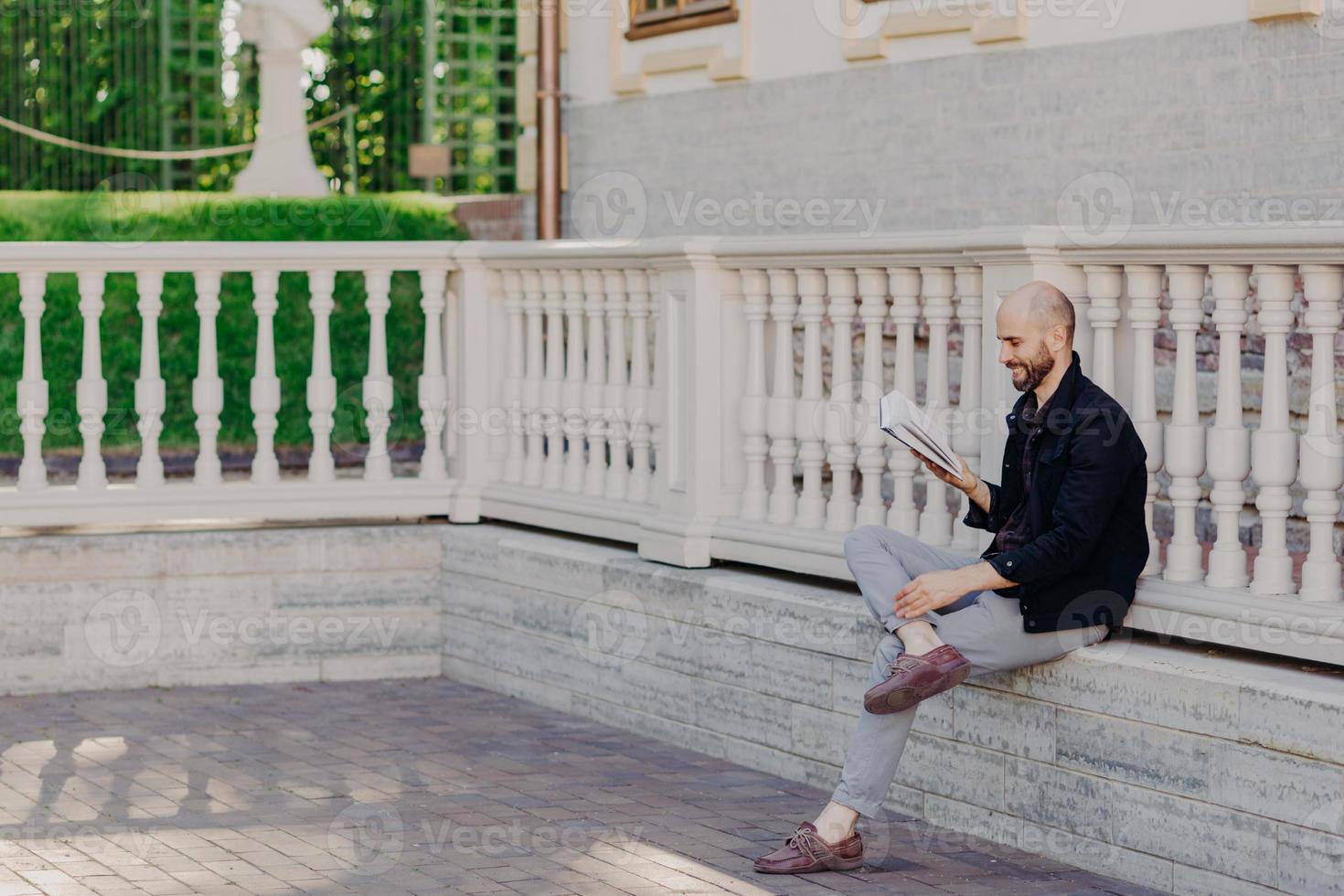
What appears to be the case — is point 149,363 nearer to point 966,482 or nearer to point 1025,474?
point 966,482

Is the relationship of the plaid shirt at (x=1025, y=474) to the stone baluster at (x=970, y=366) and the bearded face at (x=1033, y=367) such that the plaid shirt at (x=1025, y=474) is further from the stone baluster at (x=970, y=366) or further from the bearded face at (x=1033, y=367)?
the stone baluster at (x=970, y=366)

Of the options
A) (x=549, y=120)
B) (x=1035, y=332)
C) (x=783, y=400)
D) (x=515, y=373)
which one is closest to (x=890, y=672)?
(x=1035, y=332)

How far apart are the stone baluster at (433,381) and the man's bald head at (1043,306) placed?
383 cm

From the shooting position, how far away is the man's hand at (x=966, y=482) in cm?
589

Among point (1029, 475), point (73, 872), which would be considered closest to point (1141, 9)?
point (1029, 475)

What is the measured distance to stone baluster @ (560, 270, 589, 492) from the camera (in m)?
8.36

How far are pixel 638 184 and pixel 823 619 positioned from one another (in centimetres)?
510

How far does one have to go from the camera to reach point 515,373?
888 cm

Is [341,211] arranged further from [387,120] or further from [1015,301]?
[1015,301]

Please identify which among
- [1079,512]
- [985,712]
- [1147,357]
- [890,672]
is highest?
[1147,357]

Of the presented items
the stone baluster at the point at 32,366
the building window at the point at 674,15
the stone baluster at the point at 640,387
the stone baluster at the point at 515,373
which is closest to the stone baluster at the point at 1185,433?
the stone baluster at the point at 640,387

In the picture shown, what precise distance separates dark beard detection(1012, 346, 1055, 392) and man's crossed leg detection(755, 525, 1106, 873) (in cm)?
60

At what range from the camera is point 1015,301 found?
570 centimetres

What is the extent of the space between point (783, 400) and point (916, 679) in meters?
1.80
